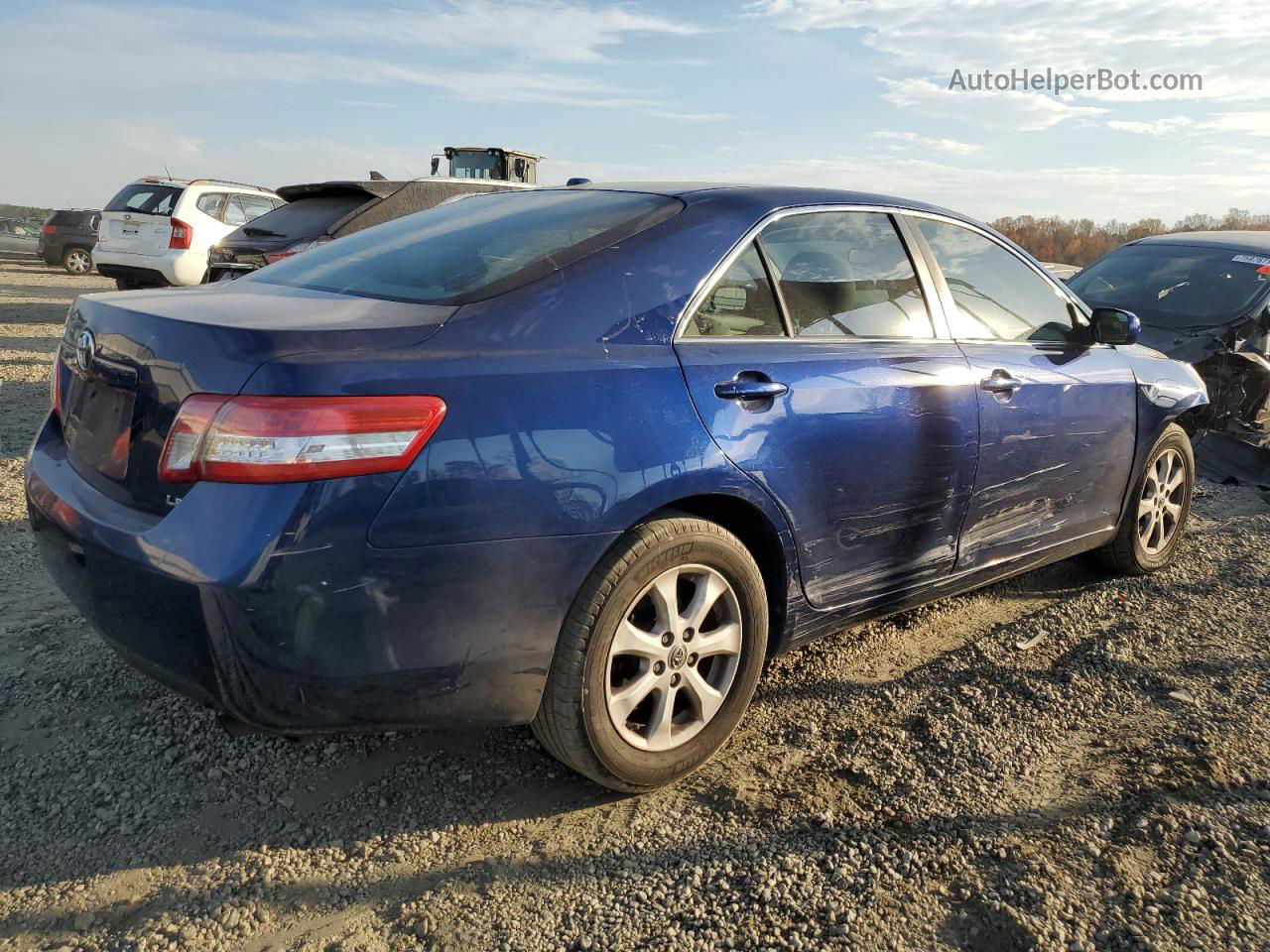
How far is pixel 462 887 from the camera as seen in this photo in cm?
221

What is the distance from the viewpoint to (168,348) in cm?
212

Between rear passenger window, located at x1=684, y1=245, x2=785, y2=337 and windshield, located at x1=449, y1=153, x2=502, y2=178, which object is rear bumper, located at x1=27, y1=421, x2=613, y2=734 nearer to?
rear passenger window, located at x1=684, y1=245, x2=785, y2=337

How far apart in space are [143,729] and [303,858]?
0.81 metres

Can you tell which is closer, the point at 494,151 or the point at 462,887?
the point at 462,887

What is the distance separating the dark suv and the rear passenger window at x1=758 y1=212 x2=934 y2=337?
2114cm

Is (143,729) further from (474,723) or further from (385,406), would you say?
(385,406)

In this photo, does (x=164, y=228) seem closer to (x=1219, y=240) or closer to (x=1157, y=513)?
(x=1219, y=240)

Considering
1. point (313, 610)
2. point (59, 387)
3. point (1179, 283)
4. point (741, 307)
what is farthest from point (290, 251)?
point (1179, 283)

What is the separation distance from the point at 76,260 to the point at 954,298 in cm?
2192

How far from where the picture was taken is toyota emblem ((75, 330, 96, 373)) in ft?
7.88

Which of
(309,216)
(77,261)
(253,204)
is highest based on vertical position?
(253,204)

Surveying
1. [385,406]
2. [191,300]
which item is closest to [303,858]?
[385,406]

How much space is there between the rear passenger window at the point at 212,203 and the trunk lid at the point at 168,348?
39.5 feet

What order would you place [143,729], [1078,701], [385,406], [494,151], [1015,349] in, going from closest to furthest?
1. [385,406]
2. [143,729]
3. [1078,701]
4. [1015,349]
5. [494,151]
